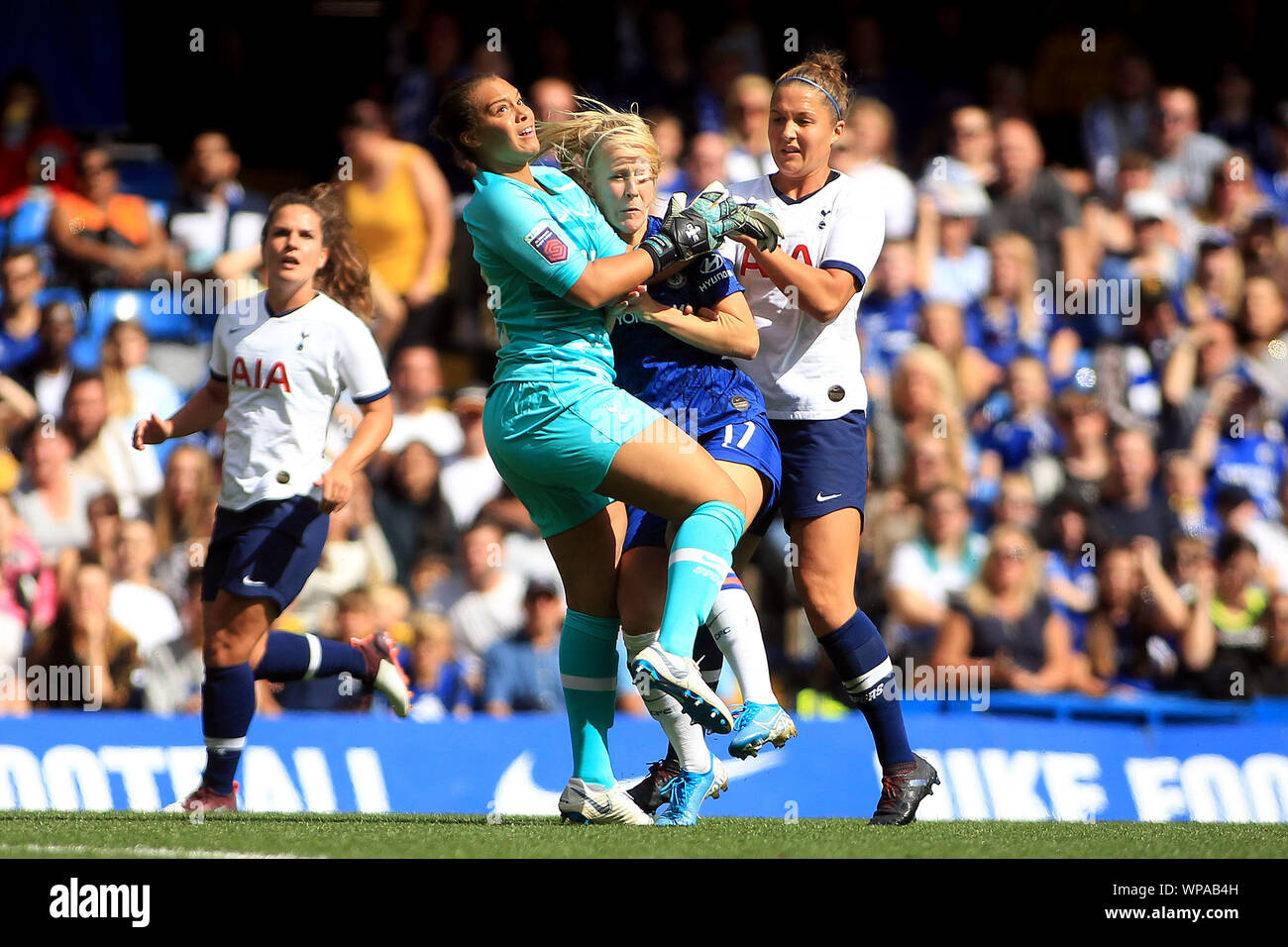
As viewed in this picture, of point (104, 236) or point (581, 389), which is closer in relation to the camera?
point (581, 389)

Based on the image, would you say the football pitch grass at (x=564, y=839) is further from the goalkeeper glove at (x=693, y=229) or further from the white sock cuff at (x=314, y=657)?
the goalkeeper glove at (x=693, y=229)

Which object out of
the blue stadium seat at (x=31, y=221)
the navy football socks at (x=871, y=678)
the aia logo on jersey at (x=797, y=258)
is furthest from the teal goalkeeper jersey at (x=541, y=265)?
the blue stadium seat at (x=31, y=221)

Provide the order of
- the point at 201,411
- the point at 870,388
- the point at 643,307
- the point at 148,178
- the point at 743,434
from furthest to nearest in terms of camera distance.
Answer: the point at 148,178 < the point at 870,388 < the point at 201,411 < the point at 743,434 < the point at 643,307

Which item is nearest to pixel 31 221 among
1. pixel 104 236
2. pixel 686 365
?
pixel 104 236

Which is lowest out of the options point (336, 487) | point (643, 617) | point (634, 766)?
point (634, 766)

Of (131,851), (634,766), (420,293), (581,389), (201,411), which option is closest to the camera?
(131,851)

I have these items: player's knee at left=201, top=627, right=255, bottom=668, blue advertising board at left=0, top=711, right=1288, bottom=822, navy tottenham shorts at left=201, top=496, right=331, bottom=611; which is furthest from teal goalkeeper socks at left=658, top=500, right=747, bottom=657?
blue advertising board at left=0, top=711, right=1288, bottom=822

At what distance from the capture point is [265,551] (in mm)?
6188

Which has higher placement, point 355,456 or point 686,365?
point 686,365

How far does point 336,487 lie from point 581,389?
4.88 ft

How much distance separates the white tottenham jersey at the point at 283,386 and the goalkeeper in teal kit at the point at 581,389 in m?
1.40

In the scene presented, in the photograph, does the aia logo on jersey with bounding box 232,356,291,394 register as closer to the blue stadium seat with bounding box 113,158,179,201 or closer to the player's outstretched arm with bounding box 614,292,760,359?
the player's outstretched arm with bounding box 614,292,760,359

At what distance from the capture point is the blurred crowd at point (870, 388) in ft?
30.1

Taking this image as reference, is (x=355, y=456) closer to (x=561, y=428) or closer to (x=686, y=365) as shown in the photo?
(x=686, y=365)
